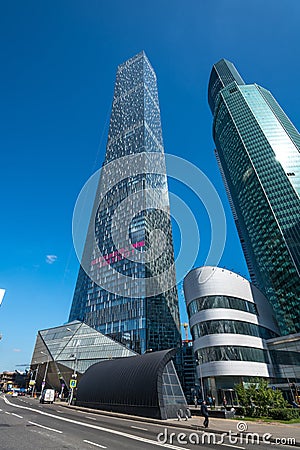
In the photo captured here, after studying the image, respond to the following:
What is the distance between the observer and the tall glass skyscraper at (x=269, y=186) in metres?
85.6

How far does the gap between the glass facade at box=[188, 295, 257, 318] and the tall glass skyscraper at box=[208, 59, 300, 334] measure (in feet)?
104

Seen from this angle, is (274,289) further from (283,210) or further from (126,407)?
(126,407)

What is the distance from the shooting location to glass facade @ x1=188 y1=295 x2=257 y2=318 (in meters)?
52.4

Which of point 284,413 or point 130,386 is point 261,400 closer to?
point 284,413

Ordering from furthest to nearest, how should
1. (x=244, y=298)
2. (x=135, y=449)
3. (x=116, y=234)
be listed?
(x=116, y=234)
(x=244, y=298)
(x=135, y=449)

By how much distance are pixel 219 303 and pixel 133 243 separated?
A: 51.1 meters

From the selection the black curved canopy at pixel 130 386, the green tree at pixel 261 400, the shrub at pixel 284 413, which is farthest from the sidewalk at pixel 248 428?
the green tree at pixel 261 400

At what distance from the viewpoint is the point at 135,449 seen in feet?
33.2

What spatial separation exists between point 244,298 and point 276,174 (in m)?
60.5

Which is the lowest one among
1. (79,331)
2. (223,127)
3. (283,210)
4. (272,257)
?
(79,331)

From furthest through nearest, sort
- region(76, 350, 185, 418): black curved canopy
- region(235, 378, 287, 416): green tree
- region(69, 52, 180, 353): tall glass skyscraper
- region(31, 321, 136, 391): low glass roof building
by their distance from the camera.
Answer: region(69, 52, 180, 353): tall glass skyscraper → region(31, 321, 136, 391): low glass roof building → region(76, 350, 185, 418): black curved canopy → region(235, 378, 287, 416): green tree

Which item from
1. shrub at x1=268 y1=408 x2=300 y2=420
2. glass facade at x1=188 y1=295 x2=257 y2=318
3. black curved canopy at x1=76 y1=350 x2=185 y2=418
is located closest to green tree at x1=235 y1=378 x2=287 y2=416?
shrub at x1=268 y1=408 x2=300 y2=420

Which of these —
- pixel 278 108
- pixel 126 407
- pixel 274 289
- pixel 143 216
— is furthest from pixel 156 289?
pixel 278 108

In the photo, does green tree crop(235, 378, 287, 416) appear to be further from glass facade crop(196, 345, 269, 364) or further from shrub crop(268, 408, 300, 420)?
glass facade crop(196, 345, 269, 364)
